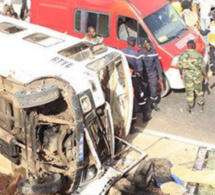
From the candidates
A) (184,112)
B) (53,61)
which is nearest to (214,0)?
(184,112)

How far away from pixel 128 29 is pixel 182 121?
2.35m

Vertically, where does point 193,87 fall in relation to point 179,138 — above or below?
above

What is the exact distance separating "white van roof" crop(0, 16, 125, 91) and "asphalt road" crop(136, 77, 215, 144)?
2.34 meters

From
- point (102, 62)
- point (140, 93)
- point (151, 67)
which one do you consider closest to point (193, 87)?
point (151, 67)

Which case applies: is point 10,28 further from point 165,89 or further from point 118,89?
point 165,89

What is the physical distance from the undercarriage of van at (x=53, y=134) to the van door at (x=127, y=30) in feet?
11.5

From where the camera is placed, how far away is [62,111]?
7055 mm

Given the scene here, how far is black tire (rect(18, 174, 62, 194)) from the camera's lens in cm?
671

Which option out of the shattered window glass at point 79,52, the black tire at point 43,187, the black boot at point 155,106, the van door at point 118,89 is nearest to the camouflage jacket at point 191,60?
the black boot at point 155,106

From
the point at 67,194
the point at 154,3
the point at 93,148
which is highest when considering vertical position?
the point at 154,3

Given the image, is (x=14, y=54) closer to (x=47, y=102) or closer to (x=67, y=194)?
(x=47, y=102)

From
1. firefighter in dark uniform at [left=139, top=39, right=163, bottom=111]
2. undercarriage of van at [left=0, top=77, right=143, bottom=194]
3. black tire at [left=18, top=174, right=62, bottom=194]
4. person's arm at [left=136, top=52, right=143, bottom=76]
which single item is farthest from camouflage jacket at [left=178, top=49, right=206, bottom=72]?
black tire at [left=18, top=174, right=62, bottom=194]

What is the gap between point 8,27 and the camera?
29.0 feet

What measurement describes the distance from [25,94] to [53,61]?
3.83 ft
